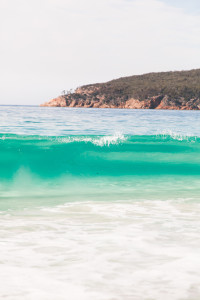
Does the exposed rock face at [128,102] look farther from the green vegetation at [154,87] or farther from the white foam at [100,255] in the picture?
the white foam at [100,255]

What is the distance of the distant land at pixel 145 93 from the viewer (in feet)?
395

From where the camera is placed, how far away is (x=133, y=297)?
3305 mm

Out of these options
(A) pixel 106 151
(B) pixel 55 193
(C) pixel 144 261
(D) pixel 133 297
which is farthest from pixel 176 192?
(A) pixel 106 151

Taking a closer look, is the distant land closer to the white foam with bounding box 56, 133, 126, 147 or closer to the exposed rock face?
the exposed rock face

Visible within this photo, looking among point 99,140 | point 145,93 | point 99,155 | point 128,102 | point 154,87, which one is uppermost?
point 154,87

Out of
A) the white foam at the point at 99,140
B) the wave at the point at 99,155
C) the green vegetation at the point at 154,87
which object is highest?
the green vegetation at the point at 154,87

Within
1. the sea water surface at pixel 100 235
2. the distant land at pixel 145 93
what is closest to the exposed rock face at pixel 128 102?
the distant land at pixel 145 93

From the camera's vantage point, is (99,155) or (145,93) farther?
(145,93)

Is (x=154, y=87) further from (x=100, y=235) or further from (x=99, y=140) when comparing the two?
(x=100, y=235)

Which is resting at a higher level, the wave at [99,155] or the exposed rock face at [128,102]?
the exposed rock face at [128,102]

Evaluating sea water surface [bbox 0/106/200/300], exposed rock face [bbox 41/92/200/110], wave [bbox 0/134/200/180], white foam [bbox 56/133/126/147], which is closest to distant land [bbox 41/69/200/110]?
exposed rock face [bbox 41/92/200/110]

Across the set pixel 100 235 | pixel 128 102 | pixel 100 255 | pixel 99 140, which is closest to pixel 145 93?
pixel 128 102

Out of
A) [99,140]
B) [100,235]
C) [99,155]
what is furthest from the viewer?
[99,140]

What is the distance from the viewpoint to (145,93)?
127000 mm
